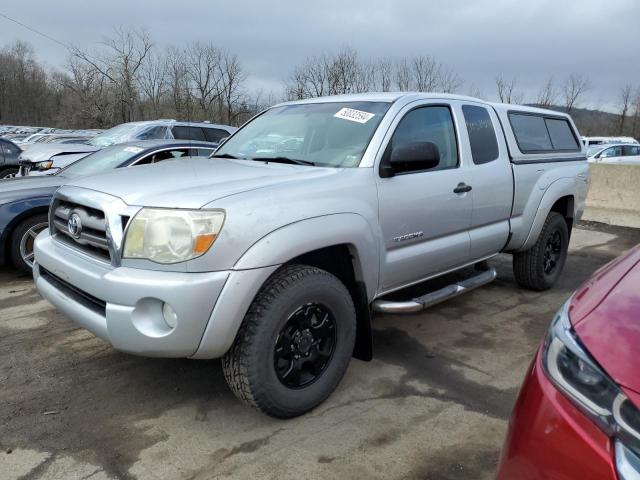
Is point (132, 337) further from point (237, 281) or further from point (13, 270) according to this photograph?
point (13, 270)

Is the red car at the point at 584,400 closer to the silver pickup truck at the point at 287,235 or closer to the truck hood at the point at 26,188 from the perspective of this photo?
the silver pickup truck at the point at 287,235

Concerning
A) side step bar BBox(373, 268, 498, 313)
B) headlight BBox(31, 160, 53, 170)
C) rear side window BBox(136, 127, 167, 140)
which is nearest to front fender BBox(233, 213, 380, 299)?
side step bar BBox(373, 268, 498, 313)

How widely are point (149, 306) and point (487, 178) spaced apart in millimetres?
2824

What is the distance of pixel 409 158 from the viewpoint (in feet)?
10.6

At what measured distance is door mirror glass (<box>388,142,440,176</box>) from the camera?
3.24 m

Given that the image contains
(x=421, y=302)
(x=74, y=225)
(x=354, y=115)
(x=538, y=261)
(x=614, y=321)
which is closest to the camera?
(x=614, y=321)

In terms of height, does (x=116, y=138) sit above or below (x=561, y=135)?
below

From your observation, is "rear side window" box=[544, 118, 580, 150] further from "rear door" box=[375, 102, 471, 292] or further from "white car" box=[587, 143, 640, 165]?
"white car" box=[587, 143, 640, 165]

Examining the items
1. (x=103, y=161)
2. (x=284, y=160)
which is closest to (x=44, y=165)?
(x=103, y=161)

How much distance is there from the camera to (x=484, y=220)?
165 inches

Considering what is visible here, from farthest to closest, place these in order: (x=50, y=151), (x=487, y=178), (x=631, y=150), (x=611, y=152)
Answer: (x=631, y=150) → (x=611, y=152) → (x=50, y=151) → (x=487, y=178)

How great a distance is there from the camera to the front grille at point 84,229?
2.77 m

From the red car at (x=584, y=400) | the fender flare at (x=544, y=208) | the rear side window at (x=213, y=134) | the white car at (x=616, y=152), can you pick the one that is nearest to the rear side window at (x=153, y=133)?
the rear side window at (x=213, y=134)

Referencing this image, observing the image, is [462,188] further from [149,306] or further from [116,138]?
[116,138]
